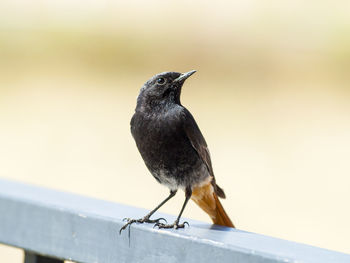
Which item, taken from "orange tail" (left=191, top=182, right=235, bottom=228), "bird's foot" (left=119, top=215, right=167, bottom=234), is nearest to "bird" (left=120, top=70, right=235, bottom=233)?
"orange tail" (left=191, top=182, right=235, bottom=228)

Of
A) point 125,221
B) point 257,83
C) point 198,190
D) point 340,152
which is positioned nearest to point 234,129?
point 340,152

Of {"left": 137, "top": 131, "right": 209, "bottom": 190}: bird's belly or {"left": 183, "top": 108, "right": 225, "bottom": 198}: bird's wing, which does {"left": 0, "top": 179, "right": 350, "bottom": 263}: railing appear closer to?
{"left": 137, "top": 131, "right": 209, "bottom": 190}: bird's belly

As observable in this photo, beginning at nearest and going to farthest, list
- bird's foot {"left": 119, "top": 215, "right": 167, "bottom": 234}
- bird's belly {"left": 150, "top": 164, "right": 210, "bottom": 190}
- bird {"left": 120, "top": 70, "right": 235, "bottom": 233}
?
1. bird's foot {"left": 119, "top": 215, "right": 167, "bottom": 234}
2. bird {"left": 120, "top": 70, "right": 235, "bottom": 233}
3. bird's belly {"left": 150, "top": 164, "right": 210, "bottom": 190}

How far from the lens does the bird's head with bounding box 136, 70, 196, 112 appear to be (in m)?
3.29

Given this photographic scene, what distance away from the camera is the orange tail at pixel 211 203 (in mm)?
3416

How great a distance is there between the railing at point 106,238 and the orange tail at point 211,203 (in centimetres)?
56

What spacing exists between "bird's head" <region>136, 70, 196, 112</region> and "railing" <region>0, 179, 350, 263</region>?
0.56m

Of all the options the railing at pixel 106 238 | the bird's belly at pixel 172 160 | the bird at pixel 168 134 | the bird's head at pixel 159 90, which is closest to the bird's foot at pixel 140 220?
the railing at pixel 106 238

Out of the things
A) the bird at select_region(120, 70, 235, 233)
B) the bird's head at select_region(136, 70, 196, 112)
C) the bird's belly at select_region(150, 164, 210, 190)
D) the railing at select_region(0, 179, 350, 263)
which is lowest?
the railing at select_region(0, 179, 350, 263)

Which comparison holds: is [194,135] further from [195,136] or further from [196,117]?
[196,117]

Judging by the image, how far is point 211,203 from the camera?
11.4ft

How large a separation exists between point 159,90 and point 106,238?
86 centimetres

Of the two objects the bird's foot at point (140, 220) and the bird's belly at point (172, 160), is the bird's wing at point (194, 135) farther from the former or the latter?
the bird's foot at point (140, 220)

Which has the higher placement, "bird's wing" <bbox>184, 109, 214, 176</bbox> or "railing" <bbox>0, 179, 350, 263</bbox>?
"bird's wing" <bbox>184, 109, 214, 176</bbox>
